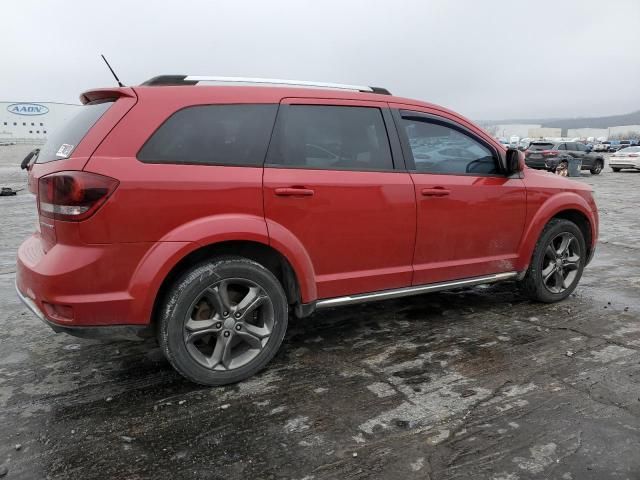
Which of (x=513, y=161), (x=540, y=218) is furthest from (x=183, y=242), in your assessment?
(x=540, y=218)

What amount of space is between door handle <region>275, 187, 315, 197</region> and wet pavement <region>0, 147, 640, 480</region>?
1184mm

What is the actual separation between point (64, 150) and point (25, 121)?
75.0 metres

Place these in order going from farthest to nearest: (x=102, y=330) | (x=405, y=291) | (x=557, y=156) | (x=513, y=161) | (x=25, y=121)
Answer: (x=25, y=121) → (x=557, y=156) → (x=513, y=161) → (x=405, y=291) → (x=102, y=330)

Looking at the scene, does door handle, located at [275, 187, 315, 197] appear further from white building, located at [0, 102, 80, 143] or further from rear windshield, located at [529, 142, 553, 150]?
white building, located at [0, 102, 80, 143]

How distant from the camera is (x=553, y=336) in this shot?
387 cm

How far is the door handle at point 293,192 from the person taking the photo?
3.06 metres

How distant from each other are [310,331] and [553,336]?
1.94 metres

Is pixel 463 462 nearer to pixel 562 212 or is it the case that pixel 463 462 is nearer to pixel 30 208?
pixel 562 212

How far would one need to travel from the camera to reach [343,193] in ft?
10.7

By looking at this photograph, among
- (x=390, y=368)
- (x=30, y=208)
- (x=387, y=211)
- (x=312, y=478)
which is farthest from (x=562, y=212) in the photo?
(x=30, y=208)

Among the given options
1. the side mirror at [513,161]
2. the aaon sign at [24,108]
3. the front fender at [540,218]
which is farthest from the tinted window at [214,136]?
the aaon sign at [24,108]

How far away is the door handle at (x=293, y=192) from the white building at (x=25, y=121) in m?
71.2

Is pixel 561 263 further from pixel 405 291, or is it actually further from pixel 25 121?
pixel 25 121

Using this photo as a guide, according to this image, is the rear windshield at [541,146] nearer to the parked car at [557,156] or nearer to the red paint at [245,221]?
the parked car at [557,156]
